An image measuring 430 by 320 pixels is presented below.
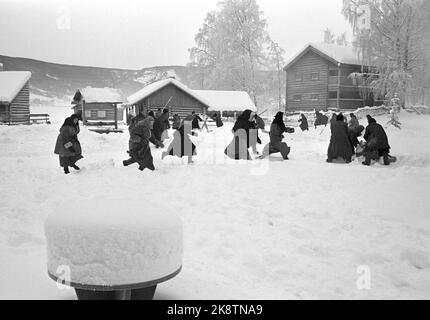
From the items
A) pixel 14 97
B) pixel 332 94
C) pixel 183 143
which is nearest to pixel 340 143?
pixel 183 143

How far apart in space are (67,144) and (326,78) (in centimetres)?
2583

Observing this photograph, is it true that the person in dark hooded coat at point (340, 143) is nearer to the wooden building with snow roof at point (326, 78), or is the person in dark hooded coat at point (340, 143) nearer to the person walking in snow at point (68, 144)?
the person walking in snow at point (68, 144)

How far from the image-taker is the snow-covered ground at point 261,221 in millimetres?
3984

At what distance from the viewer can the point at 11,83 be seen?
96.9ft

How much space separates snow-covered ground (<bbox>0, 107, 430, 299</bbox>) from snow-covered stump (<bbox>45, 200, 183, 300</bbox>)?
49cm

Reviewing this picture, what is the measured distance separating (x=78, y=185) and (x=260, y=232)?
4262 millimetres

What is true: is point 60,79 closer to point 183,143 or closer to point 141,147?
point 183,143

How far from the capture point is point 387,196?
24.6 ft

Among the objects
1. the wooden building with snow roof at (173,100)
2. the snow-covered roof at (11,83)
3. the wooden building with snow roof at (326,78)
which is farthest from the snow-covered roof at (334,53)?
the snow-covered roof at (11,83)

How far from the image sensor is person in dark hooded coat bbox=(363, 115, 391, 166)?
10.5m

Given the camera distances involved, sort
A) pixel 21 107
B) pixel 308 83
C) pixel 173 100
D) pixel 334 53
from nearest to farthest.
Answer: pixel 334 53 → pixel 21 107 → pixel 173 100 → pixel 308 83

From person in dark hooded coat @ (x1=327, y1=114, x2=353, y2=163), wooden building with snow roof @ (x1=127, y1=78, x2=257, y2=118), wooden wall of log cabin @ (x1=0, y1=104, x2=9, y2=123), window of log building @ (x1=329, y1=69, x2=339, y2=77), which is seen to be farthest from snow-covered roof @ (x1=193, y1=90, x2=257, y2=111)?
person in dark hooded coat @ (x1=327, y1=114, x2=353, y2=163)

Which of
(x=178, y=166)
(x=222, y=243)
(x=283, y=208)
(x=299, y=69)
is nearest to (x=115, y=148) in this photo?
(x=178, y=166)

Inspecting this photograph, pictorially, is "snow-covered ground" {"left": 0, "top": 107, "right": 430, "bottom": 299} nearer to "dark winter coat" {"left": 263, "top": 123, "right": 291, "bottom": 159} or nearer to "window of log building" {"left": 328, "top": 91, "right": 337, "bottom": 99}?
"dark winter coat" {"left": 263, "top": 123, "right": 291, "bottom": 159}
